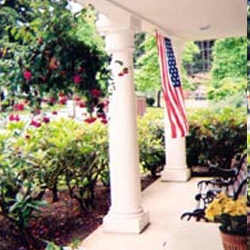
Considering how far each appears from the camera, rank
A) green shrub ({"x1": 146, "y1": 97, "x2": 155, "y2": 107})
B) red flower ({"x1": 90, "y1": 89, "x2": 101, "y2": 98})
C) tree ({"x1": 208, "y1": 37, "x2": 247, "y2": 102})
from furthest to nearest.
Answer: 1. green shrub ({"x1": 146, "y1": 97, "x2": 155, "y2": 107})
2. tree ({"x1": 208, "y1": 37, "x2": 247, "y2": 102})
3. red flower ({"x1": 90, "y1": 89, "x2": 101, "y2": 98})

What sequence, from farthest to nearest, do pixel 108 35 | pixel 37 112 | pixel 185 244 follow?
pixel 108 35 → pixel 185 244 → pixel 37 112

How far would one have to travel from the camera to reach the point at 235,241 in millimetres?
2926

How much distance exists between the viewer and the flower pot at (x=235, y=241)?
2889 millimetres

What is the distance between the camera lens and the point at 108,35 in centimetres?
518

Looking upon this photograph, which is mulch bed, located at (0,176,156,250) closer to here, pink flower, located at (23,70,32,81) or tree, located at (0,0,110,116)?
tree, located at (0,0,110,116)

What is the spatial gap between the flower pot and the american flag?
3.28 meters

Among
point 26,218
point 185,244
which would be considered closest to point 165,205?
point 26,218

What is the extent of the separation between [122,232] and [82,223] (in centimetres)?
74

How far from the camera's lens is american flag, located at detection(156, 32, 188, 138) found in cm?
627

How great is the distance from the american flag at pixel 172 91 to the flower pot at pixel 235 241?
3279mm

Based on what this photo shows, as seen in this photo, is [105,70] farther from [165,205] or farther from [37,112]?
[165,205]

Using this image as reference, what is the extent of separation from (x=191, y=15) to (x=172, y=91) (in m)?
1.16

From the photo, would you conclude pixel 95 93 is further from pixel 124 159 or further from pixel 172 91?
pixel 172 91

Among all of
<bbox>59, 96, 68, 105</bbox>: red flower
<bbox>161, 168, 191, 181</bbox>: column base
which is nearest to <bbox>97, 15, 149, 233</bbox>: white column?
<bbox>59, 96, 68, 105</bbox>: red flower
